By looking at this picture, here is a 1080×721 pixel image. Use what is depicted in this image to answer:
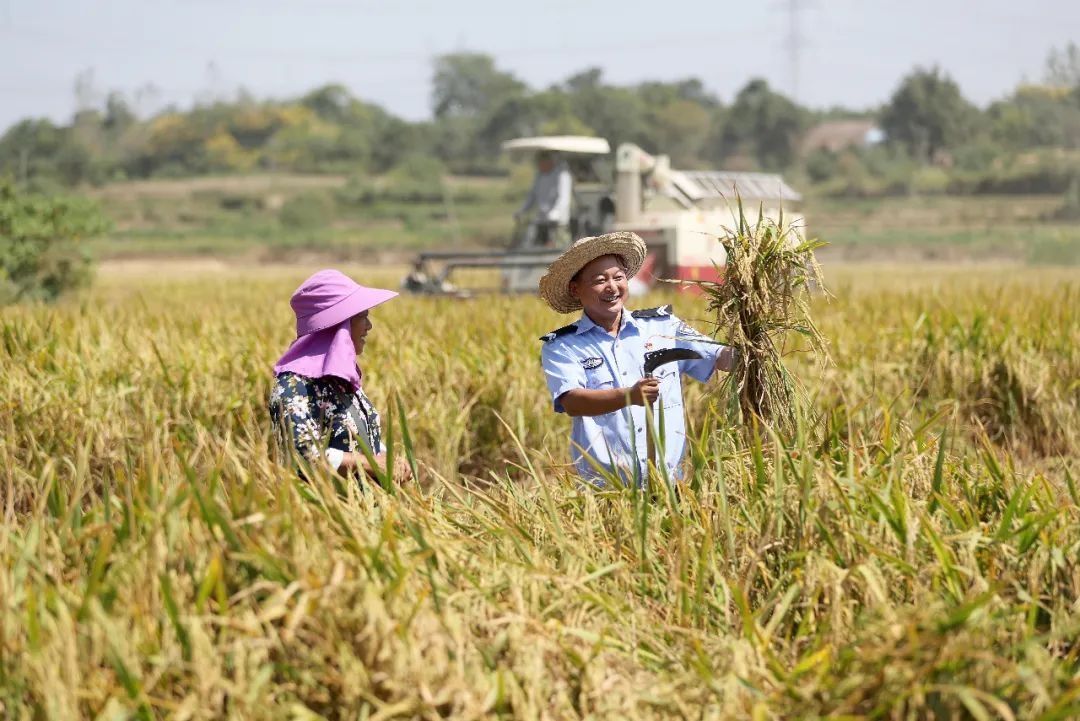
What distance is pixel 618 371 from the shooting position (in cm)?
383

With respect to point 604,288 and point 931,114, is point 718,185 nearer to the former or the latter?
point 604,288

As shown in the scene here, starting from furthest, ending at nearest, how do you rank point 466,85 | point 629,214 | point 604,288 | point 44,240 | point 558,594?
point 466,85 < point 44,240 < point 629,214 < point 604,288 < point 558,594

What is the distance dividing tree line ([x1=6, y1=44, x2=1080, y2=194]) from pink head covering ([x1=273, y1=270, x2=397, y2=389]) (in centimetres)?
6022

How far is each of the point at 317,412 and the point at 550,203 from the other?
34.1ft

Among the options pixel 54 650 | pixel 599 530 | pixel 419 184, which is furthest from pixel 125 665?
pixel 419 184

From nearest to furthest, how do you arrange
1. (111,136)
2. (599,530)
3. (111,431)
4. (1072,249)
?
(599,530) < (111,431) < (1072,249) < (111,136)

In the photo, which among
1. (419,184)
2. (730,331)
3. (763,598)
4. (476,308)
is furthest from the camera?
(419,184)

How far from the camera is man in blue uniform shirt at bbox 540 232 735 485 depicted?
376 centimetres

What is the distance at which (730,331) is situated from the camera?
140 inches

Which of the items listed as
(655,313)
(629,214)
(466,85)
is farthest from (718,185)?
(466,85)

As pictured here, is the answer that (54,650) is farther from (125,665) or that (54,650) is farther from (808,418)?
(808,418)

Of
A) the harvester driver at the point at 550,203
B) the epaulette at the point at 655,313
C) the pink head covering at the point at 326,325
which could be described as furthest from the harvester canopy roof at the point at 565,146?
Result: the pink head covering at the point at 326,325

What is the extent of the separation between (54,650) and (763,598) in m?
1.63

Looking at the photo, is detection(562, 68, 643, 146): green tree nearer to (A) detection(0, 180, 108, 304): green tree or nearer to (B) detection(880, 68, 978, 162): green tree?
(B) detection(880, 68, 978, 162): green tree
